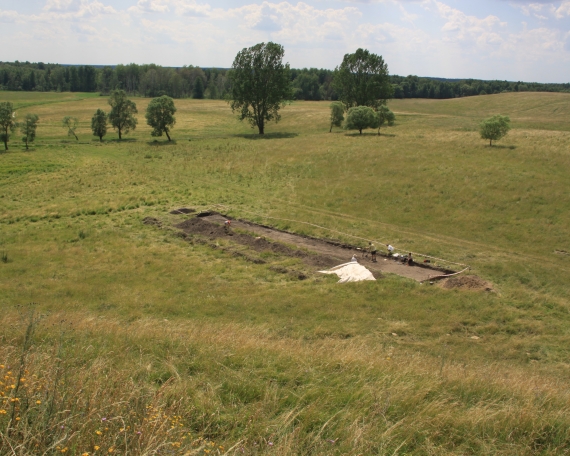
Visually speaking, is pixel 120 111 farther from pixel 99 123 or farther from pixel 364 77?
pixel 364 77

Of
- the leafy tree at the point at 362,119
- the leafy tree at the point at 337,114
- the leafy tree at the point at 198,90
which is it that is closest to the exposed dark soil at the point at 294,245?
the leafy tree at the point at 362,119

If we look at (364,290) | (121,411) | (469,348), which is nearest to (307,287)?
(364,290)

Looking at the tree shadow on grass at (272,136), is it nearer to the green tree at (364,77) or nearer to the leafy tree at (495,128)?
the green tree at (364,77)

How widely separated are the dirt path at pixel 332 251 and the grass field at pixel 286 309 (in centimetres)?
125

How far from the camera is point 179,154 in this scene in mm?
55500

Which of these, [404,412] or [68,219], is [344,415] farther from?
[68,219]

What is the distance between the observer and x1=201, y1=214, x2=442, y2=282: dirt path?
21.7m

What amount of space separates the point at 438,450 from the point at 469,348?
1044cm

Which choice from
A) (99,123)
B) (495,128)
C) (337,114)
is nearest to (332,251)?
(495,128)

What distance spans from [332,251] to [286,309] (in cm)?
837

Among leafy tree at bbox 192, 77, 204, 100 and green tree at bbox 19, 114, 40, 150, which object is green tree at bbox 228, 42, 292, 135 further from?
leafy tree at bbox 192, 77, 204, 100

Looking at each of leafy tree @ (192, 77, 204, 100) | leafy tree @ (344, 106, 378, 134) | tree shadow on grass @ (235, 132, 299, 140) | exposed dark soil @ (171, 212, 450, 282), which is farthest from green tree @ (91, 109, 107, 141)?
leafy tree @ (192, 77, 204, 100)

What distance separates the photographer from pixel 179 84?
538 feet

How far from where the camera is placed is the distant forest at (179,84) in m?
153
